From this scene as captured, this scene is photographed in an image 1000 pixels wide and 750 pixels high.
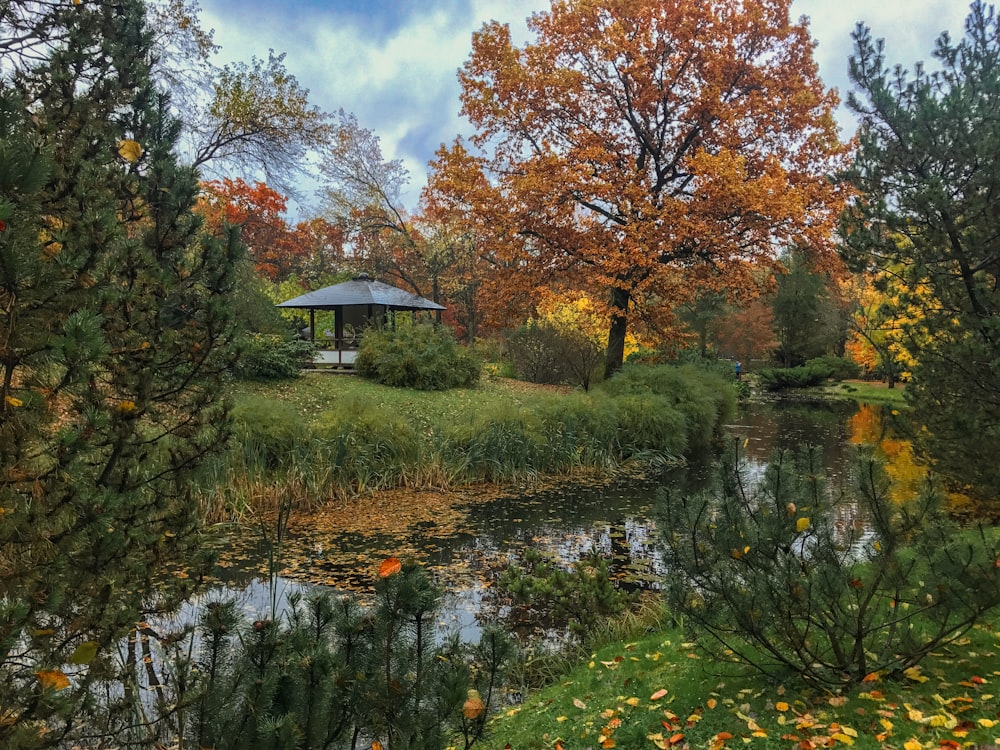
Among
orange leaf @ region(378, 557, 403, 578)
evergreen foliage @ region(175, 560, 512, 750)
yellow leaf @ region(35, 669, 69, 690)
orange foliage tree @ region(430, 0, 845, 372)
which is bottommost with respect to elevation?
evergreen foliage @ region(175, 560, 512, 750)

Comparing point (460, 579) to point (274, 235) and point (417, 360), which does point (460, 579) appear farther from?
point (274, 235)

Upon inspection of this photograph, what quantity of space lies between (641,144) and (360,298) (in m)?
8.13

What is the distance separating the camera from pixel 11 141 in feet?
5.52

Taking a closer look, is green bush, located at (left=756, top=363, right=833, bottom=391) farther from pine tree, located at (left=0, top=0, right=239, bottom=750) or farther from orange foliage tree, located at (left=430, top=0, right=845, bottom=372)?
pine tree, located at (left=0, top=0, right=239, bottom=750)

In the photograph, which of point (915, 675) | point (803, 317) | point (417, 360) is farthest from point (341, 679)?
point (803, 317)

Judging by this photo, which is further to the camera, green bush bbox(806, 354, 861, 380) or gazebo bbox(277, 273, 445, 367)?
green bush bbox(806, 354, 861, 380)

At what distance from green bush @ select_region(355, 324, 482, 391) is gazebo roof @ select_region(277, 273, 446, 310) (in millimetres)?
1627

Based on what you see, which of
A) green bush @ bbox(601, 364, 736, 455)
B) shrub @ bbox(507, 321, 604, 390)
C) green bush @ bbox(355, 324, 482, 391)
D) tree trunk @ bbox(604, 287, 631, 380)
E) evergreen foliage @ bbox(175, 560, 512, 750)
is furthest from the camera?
shrub @ bbox(507, 321, 604, 390)

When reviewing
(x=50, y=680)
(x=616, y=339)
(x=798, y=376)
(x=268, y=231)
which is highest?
(x=268, y=231)

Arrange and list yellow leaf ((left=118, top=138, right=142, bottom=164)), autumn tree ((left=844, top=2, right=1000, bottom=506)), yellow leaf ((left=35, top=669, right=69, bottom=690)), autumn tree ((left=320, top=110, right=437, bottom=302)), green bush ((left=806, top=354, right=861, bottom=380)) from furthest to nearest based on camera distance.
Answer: green bush ((left=806, top=354, right=861, bottom=380)) < autumn tree ((left=320, top=110, right=437, bottom=302)) < autumn tree ((left=844, top=2, right=1000, bottom=506)) < yellow leaf ((left=118, top=138, right=142, bottom=164)) < yellow leaf ((left=35, top=669, right=69, bottom=690))

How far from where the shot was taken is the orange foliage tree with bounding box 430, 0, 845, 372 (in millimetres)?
13750

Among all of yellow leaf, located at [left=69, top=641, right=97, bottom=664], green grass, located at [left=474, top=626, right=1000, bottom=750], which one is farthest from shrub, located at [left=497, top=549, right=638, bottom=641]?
yellow leaf, located at [left=69, top=641, right=97, bottom=664]

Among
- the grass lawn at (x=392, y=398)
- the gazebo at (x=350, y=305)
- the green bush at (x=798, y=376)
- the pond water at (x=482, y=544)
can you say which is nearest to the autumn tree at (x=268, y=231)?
the gazebo at (x=350, y=305)

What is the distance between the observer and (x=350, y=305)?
17125 millimetres
